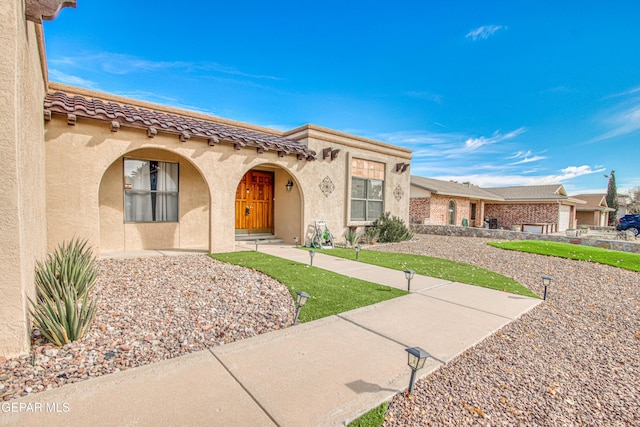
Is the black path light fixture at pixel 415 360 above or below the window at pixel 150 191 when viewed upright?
below

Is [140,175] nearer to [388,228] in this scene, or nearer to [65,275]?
[65,275]

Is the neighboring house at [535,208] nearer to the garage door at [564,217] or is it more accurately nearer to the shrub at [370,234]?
the garage door at [564,217]

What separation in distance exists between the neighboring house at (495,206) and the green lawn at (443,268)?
14.0 m

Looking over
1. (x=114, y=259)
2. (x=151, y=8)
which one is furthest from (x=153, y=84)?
(x=114, y=259)

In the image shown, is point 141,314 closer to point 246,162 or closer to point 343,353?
point 343,353

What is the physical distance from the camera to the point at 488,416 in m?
2.38

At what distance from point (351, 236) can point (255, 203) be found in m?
4.23

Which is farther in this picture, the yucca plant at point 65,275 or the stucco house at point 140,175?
the yucca plant at point 65,275

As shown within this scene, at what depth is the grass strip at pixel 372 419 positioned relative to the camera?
2201mm

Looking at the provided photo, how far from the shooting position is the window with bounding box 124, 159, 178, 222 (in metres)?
8.88

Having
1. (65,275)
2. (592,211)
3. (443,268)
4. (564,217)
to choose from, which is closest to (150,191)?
(65,275)

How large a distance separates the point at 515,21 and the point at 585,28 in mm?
3092

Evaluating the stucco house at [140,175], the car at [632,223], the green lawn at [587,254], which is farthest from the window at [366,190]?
the car at [632,223]

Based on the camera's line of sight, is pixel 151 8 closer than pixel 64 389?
No
